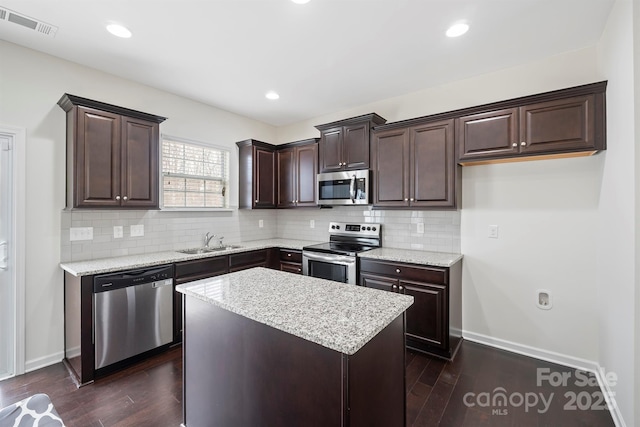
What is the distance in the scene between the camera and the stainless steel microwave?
138 inches

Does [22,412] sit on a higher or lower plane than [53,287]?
lower

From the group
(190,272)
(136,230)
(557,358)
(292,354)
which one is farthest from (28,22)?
(557,358)

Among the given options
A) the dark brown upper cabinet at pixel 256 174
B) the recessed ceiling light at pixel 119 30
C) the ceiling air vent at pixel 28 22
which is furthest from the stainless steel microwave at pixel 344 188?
the ceiling air vent at pixel 28 22

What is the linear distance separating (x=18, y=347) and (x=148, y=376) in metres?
1.13

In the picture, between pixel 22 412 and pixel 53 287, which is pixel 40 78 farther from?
pixel 22 412

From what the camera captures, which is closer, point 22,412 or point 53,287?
point 22,412

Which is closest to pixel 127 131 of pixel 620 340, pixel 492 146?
pixel 492 146

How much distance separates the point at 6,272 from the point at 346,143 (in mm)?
3513

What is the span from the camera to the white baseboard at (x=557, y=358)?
2024 millimetres

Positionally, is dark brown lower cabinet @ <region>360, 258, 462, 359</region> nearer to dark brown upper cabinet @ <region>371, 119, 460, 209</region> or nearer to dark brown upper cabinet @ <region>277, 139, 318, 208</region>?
dark brown upper cabinet @ <region>371, 119, 460, 209</region>

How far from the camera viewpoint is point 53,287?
265 cm

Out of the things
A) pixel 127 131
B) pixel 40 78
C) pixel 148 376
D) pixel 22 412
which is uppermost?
pixel 40 78

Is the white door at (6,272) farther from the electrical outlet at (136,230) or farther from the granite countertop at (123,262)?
the electrical outlet at (136,230)

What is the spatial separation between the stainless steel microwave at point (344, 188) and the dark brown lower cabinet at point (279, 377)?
218 cm
